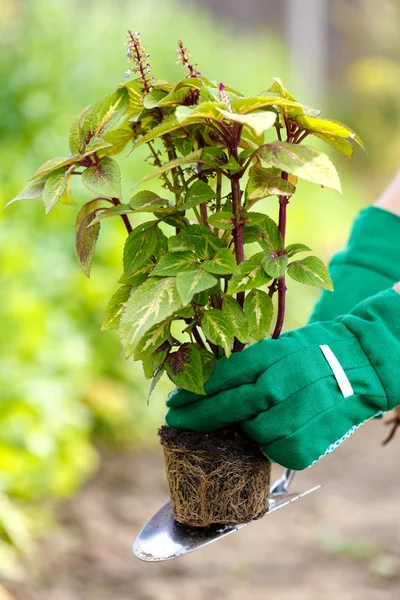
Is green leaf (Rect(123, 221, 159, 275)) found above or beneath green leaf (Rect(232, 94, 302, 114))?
beneath

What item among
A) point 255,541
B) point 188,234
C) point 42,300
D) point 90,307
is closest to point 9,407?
point 42,300

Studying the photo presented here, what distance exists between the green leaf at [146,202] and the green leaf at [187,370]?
225mm

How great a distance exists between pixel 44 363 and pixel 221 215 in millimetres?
1940

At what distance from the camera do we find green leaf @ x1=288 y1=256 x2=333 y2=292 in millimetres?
→ 1233

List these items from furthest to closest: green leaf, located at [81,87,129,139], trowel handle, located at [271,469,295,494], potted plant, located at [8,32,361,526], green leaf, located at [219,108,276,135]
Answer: trowel handle, located at [271,469,295,494] → green leaf, located at [81,87,129,139] → potted plant, located at [8,32,361,526] → green leaf, located at [219,108,276,135]

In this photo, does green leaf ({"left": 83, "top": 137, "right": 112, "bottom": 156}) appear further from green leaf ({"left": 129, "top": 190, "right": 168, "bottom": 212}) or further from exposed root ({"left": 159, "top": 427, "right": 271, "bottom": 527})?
exposed root ({"left": 159, "top": 427, "right": 271, "bottom": 527})

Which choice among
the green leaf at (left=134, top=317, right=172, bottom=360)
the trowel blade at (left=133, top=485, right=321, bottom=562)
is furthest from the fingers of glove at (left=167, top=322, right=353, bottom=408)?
the trowel blade at (left=133, top=485, right=321, bottom=562)

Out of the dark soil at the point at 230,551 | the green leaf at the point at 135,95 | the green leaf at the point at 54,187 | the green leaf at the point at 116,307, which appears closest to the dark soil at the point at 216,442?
the green leaf at the point at 116,307

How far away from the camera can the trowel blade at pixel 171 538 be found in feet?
4.18

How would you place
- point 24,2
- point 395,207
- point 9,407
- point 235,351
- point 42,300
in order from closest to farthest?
point 235,351 < point 395,207 < point 9,407 < point 42,300 < point 24,2

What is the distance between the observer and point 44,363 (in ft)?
9.94

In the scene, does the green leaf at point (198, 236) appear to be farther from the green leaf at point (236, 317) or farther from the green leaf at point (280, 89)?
the green leaf at point (280, 89)

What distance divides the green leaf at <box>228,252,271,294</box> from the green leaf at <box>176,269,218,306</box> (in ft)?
0.16

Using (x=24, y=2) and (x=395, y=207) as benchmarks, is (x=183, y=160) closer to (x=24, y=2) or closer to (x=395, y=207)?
(x=395, y=207)
